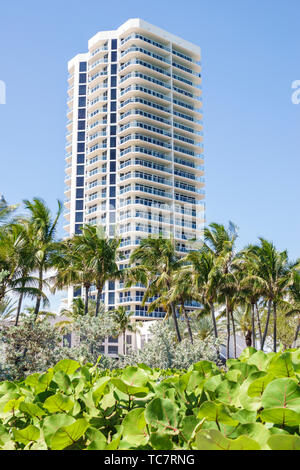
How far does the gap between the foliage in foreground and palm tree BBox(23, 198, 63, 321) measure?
22998 millimetres

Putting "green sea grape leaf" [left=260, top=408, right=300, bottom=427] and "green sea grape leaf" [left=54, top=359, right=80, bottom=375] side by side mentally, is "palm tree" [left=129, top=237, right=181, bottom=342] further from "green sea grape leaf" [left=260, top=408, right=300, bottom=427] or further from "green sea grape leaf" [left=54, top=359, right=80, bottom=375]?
"green sea grape leaf" [left=260, top=408, right=300, bottom=427]

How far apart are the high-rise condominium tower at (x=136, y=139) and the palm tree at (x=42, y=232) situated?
38767mm

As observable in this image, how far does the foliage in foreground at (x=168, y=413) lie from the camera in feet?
3.29

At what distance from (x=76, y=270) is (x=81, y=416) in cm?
2850

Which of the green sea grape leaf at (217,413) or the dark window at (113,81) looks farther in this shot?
the dark window at (113,81)

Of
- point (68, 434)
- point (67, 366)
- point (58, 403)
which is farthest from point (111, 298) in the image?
point (68, 434)

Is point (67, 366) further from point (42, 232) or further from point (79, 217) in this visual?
point (79, 217)

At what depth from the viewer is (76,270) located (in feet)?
96.4

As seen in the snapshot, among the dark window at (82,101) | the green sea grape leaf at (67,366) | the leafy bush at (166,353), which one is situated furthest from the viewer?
the dark window at (82,101)

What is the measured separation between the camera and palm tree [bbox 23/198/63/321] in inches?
944

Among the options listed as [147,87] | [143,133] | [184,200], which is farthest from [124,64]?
[184,200]

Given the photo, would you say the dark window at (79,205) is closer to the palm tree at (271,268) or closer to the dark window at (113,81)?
the dark window at (113,81)

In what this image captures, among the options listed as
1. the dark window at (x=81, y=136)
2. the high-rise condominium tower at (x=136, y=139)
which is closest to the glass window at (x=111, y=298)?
the high-rise condominium tower at (x=136, y=139)

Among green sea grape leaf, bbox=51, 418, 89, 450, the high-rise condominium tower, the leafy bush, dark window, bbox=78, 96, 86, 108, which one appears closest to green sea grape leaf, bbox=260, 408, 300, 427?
green sea grape leaf, bbox=51, 418, 89, 450
